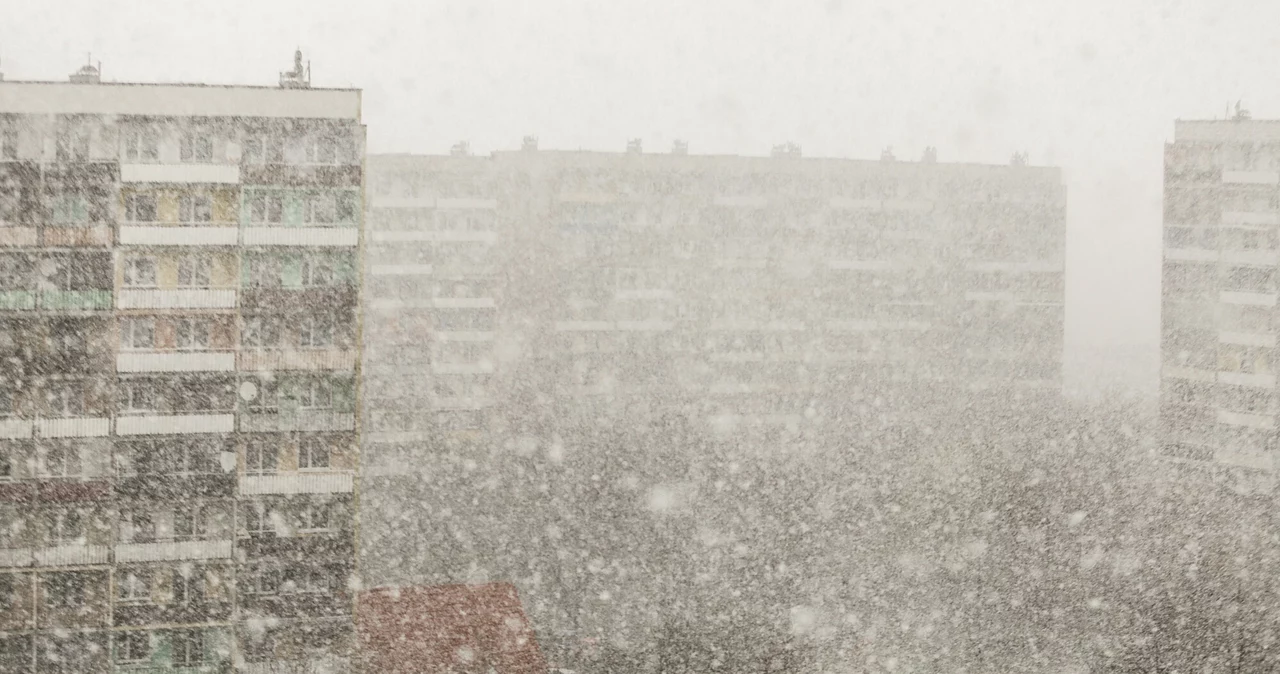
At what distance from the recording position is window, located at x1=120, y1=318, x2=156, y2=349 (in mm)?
4922

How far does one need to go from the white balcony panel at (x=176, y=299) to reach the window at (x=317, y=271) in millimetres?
440

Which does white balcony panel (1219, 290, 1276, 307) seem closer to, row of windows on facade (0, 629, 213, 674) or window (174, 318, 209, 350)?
window (174, 318, 209, 350)

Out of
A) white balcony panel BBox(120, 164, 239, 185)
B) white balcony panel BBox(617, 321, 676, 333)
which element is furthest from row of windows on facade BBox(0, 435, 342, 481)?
white balcony panel BBox(617, 321, 676, 333)

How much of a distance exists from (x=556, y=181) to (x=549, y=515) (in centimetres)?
446

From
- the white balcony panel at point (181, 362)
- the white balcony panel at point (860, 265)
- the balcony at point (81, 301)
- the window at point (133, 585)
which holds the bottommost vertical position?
the window at point (133, 585)

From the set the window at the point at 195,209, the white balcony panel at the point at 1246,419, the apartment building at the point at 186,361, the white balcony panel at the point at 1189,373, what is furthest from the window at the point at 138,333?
the white balcony panel at the point at 1246,419

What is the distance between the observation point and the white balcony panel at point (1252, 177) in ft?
28.8

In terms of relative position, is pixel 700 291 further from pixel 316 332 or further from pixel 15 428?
pixel 15 428

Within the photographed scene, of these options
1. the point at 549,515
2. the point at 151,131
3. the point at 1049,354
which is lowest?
the point at 549,515

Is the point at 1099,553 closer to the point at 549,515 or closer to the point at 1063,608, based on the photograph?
the point at 1063,608

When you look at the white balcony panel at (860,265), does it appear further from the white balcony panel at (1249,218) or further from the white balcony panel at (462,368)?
the white balcony panel at (462,368)

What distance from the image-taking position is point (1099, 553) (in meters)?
11.2

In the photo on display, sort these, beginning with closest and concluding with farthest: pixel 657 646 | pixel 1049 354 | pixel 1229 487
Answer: pixel 657 646
pixel 1229 487
pixel 1049 354

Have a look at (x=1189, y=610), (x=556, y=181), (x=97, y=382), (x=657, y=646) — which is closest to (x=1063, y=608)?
(x=1189, y=610)
